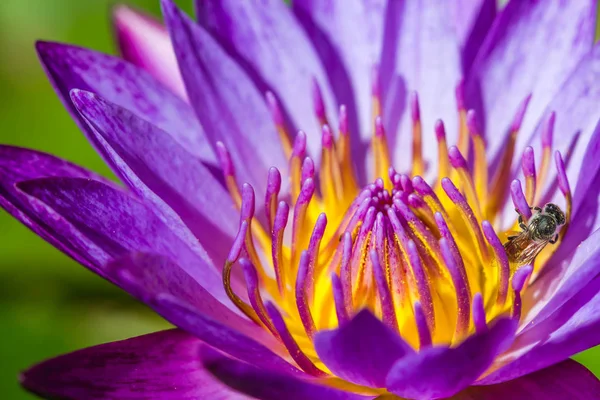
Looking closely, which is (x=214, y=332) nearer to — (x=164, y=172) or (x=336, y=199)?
(x=164, y=172)

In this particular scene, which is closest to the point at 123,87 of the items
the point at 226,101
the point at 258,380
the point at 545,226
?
the point at 226,101

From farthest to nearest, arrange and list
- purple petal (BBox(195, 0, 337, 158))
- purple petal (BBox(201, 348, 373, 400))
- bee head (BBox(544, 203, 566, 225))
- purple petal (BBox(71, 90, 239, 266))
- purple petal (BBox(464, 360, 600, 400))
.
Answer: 1. purple petal (BBox(195, 0, 337, 158))
2. bee head (BBox(544, 203, 566, 225))
3. purple petal (BBox(71, 90, 239, 266))
4. purple petal (BBox(464, 360, 600, 400))
5. purple petal (BBox(201, 348, 373, 400))

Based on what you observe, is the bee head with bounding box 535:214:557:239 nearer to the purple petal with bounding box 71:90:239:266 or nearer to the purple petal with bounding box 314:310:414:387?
the purple petal with bounding box 314:310:414:387

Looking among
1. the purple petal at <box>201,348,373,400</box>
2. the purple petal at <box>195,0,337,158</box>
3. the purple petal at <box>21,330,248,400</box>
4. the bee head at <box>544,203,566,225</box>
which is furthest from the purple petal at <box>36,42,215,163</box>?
the bee head at <box>544,203,566,225</box>

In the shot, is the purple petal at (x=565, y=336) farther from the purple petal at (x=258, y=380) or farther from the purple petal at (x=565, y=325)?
the purple petal at (x=258, y=380)

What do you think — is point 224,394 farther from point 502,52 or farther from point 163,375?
point 502,52

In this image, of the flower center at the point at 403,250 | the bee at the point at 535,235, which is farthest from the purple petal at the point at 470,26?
the bee at the point at 535,235
